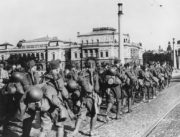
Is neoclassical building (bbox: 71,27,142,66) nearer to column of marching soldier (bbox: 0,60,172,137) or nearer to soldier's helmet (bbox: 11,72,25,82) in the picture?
column of marching soldier (bbox: 0,60,172,137)

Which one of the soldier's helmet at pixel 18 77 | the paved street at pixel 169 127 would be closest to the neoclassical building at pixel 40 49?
the paved street at pixel 169 127

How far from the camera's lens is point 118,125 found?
33.3 ft

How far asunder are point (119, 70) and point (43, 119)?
5.67 metres

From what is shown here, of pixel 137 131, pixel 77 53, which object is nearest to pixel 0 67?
pixel 137 131

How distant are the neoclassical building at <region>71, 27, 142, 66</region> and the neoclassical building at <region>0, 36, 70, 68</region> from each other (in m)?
4.39

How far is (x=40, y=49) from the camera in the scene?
412 ft

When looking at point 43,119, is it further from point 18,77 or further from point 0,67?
point 0,67

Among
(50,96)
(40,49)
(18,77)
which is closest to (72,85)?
(18,77)

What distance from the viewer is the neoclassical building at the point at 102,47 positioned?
113225 millimetres

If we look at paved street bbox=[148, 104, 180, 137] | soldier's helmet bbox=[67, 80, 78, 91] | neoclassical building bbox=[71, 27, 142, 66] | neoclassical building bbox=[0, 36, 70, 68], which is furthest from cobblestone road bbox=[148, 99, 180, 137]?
neoclassical building bbox=[0, 36, 70, 68]

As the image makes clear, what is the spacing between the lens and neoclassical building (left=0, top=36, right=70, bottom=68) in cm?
12216

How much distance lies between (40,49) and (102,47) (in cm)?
2364

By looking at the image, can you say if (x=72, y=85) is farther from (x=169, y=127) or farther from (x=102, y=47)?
(x=102, y=47)

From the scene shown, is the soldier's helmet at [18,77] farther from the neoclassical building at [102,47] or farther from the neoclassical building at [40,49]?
the neoclassical building at [40,49]
